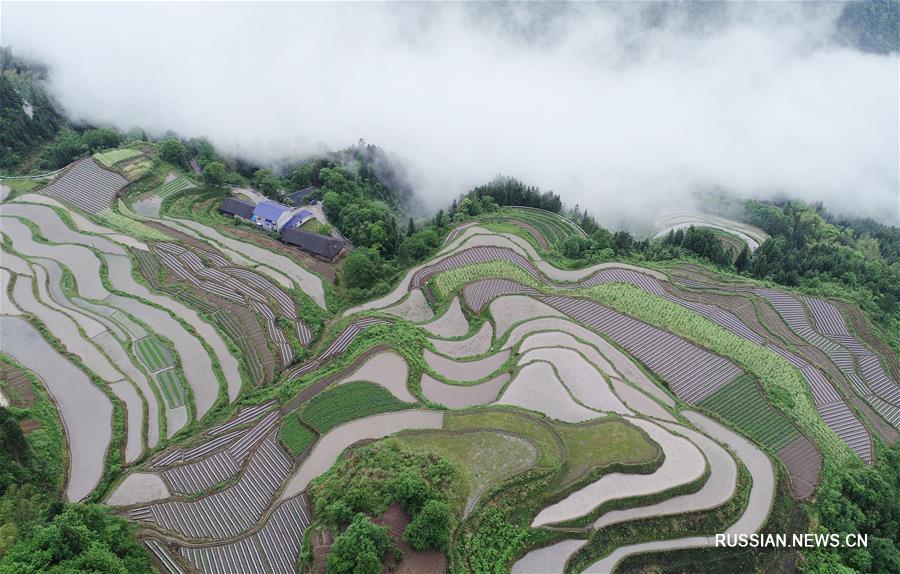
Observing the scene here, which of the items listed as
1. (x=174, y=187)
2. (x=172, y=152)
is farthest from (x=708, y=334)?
(x=172, y=152)

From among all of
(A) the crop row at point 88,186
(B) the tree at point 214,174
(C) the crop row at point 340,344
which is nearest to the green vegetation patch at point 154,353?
(C) the crop row at point 340,344

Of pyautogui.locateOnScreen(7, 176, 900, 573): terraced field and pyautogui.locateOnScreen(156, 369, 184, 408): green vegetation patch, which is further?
pyautogui.locateOnScreen(156, 369, 184, 408): green vegetation patch

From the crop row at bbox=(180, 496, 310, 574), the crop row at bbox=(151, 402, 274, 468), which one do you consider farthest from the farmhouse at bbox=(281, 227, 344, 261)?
the crop row at bbox=(180, 496, 310, 574)

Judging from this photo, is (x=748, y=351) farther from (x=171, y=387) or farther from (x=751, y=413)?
(x=171, y=387)

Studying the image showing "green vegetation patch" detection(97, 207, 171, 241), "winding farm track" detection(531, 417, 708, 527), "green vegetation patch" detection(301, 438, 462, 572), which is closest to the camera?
"green vegetation patch" detection(301, 438, 462, 572)

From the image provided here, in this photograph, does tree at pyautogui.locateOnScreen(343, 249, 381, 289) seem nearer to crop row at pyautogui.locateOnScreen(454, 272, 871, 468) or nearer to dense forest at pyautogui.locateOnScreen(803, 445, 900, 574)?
crop row at pyautogui.locateOnScreen(454, 272, 871, 468)

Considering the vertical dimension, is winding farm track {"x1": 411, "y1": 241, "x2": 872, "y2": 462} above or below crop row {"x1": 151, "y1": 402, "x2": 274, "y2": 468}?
above

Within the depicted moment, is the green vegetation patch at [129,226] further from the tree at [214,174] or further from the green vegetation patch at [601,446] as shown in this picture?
the green vegetation patch at [601,446]
